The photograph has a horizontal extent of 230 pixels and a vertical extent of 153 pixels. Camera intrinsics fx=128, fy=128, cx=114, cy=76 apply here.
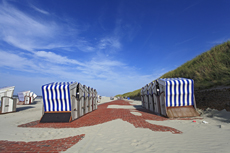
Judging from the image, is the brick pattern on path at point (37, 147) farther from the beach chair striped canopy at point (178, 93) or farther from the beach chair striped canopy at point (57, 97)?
the beach chair striped canopy at point (178, 93)

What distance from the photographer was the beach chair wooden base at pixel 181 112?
9.34 meters

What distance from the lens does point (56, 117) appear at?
29.7ft

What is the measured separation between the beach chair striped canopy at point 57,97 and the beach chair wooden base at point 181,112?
7.48 m

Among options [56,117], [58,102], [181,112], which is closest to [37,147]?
[56,117]

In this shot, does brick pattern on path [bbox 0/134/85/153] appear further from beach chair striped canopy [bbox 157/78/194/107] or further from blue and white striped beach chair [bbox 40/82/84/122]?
beach chair striped canopy [bbox 157/78/194/107]

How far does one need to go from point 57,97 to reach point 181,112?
9187 mm

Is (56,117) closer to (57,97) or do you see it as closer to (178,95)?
(57,97)

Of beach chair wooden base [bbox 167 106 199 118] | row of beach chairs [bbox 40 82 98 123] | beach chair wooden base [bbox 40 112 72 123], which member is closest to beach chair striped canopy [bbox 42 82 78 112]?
row of beach chairs [bbox 40 82 98 123]

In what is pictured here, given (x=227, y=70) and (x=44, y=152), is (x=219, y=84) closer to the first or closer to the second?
(x=227, y=70)

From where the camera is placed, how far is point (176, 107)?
979cm

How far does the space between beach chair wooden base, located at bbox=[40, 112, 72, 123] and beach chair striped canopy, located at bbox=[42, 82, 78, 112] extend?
334 mm

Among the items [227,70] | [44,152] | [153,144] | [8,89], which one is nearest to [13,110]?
[8,89]

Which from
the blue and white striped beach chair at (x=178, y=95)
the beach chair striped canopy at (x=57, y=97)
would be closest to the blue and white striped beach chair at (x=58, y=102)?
the beach chair striped canopy at (x=57, y=97)

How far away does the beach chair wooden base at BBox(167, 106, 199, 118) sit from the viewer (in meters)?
9.34
